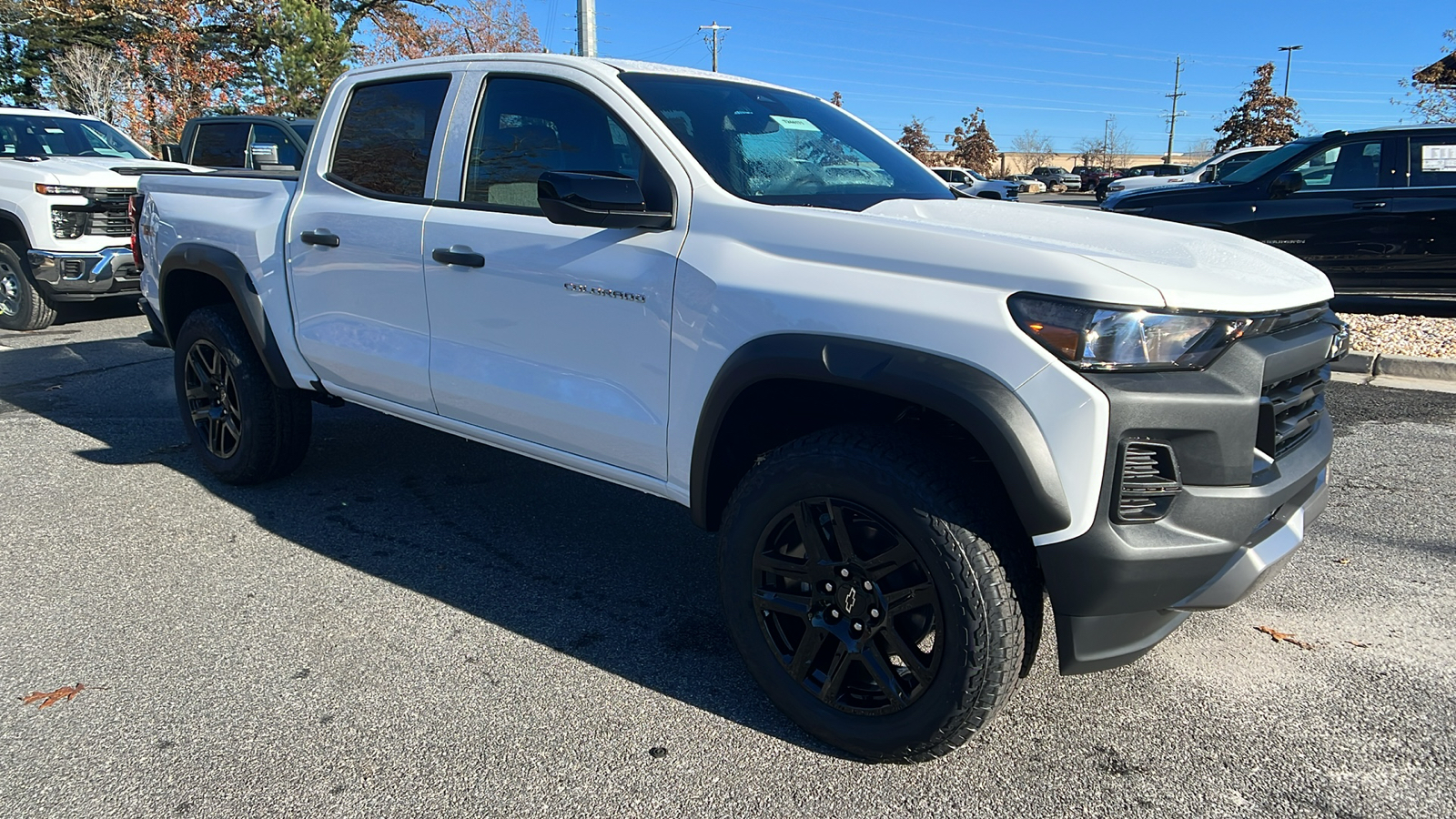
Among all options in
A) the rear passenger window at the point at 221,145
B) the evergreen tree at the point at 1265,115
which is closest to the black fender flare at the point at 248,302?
the rear passenger window at the point at 221,145

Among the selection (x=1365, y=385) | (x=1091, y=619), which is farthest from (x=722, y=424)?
(x=1365, y=385)

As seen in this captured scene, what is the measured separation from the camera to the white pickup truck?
88.2 inches

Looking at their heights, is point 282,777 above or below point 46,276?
below

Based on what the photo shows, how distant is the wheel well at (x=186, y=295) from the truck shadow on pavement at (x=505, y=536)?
78 centimetres

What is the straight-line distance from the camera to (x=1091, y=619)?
7.59 feet

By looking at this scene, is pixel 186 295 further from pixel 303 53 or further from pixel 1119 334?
pixel 303 53

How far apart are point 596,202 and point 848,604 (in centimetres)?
135

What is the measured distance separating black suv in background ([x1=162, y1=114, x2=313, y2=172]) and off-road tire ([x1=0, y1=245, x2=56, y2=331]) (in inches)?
100

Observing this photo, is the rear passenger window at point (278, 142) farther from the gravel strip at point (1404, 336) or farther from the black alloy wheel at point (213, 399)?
the gravel strip at point (1404, 336)

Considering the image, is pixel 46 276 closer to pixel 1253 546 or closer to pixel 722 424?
pixel 722 424

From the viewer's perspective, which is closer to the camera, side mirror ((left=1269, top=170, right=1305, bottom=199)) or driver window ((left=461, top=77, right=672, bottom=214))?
driver window ((left=461, top=77, right=672, bottom=214))

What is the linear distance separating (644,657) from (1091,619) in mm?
1451

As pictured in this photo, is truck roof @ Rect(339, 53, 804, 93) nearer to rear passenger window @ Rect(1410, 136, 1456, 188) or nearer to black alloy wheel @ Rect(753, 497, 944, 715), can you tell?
black alloy wheel @ Rect(753, 497, 944, 715)

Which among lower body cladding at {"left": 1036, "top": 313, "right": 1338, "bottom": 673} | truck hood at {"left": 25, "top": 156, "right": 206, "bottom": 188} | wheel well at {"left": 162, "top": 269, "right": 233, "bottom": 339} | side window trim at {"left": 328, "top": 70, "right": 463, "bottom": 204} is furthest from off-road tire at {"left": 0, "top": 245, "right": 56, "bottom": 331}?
lower body cladding at {"left": 1036, "top": 313, "right": 1338, "bottom": 673}
